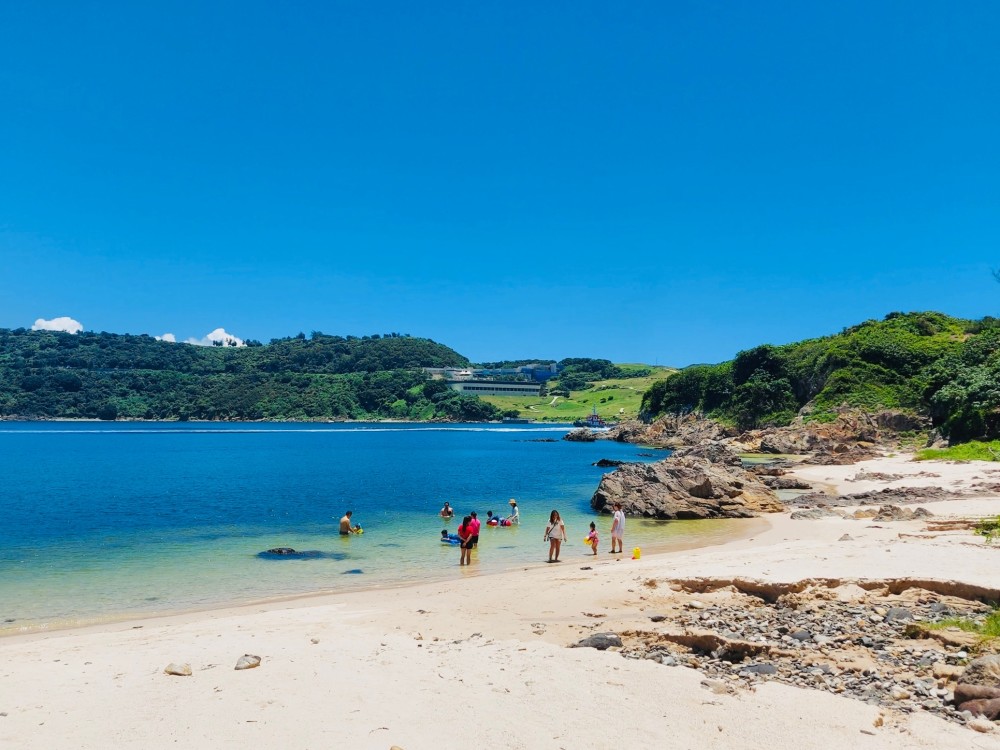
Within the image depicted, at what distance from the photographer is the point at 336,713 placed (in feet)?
25.4

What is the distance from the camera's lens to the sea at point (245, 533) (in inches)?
720

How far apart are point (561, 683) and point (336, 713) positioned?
9.76 ft

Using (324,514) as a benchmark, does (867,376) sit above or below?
above

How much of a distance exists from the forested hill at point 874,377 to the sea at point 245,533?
98.4ft

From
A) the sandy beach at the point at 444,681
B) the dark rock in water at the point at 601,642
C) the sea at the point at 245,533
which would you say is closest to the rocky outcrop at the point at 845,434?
the sea at the point at 245,533

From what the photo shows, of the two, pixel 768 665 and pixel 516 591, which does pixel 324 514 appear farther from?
pixel 768 665

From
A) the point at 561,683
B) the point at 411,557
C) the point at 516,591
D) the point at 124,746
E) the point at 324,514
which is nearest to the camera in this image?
the point at 124,746

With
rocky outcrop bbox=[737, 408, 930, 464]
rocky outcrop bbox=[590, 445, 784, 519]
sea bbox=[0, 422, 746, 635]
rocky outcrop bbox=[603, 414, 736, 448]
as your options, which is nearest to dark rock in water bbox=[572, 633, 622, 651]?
sea bbox=[0, 422, 746, 635]

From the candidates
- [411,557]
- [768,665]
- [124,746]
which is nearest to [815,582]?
[768,665]

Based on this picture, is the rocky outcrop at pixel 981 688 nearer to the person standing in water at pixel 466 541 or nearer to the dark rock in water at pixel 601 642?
the dark rock in water at pixel 601 642

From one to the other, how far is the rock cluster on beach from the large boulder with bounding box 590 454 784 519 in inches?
781

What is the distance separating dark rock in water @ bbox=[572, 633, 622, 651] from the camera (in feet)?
33.3

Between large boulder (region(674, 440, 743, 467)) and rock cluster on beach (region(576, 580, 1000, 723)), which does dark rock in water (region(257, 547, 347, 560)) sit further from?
large boulder (region(674, 440, 743, 467))

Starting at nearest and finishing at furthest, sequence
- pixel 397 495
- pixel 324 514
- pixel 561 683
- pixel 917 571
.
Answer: pixel 561 683
pixel 917 571
pixel 324 514
pixel 397 495
